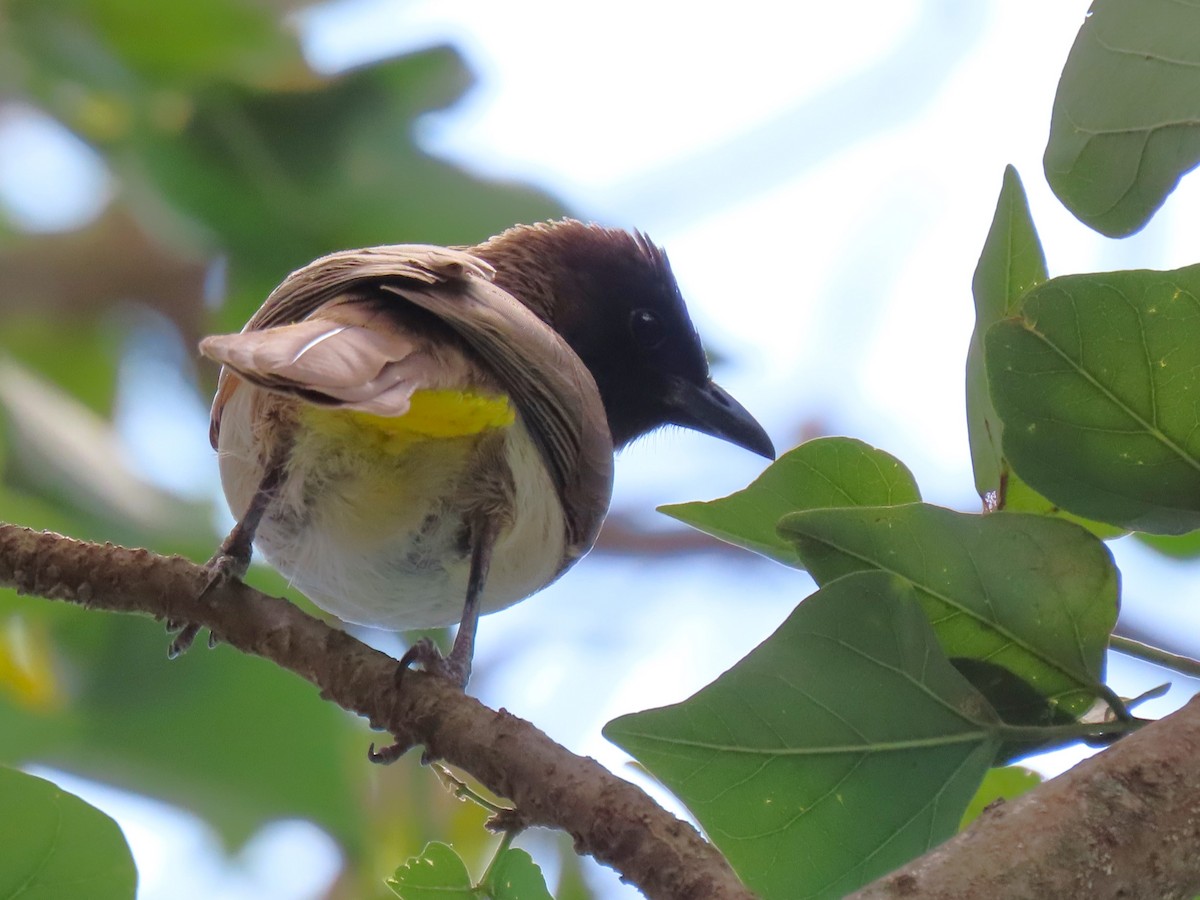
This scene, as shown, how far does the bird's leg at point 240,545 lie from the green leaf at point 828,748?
30.5 inches

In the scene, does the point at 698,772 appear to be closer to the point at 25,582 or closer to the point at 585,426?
the point at 25,582

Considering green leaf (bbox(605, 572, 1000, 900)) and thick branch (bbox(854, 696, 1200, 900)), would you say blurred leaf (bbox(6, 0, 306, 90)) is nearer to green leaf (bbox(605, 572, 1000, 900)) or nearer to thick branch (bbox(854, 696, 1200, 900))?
green leaf (bbox(605, 572, 1000, 900))

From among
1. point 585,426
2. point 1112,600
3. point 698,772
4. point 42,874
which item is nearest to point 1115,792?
point 1112,600

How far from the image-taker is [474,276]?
100 inches

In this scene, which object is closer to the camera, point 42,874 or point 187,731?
point 42,874

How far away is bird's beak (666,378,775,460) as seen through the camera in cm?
352

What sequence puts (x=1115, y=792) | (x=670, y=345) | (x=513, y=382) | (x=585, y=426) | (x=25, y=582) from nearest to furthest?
1. (x=1115, y=792)
2. (x=25, y=582)
3. (x=513, y=382)
4. (x=585, y=426)
5. (x=670, y=345)

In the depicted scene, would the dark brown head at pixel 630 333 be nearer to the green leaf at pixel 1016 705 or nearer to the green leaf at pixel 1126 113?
the green leaf at pixel 1126 113

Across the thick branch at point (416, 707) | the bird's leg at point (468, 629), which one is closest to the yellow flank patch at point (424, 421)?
the bird's leg at point (468, 629)

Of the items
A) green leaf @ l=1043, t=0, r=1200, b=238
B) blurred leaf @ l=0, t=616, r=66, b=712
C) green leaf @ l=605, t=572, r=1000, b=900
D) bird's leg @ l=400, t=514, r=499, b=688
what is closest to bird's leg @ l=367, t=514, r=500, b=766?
bird's leg @ l=400, t=514, r=499, b=688

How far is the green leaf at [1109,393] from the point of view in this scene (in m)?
1.55

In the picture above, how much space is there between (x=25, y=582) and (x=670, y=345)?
1.96 metres

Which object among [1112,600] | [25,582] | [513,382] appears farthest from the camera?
[513,382]

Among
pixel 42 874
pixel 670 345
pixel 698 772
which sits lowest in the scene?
pixel 42 874
